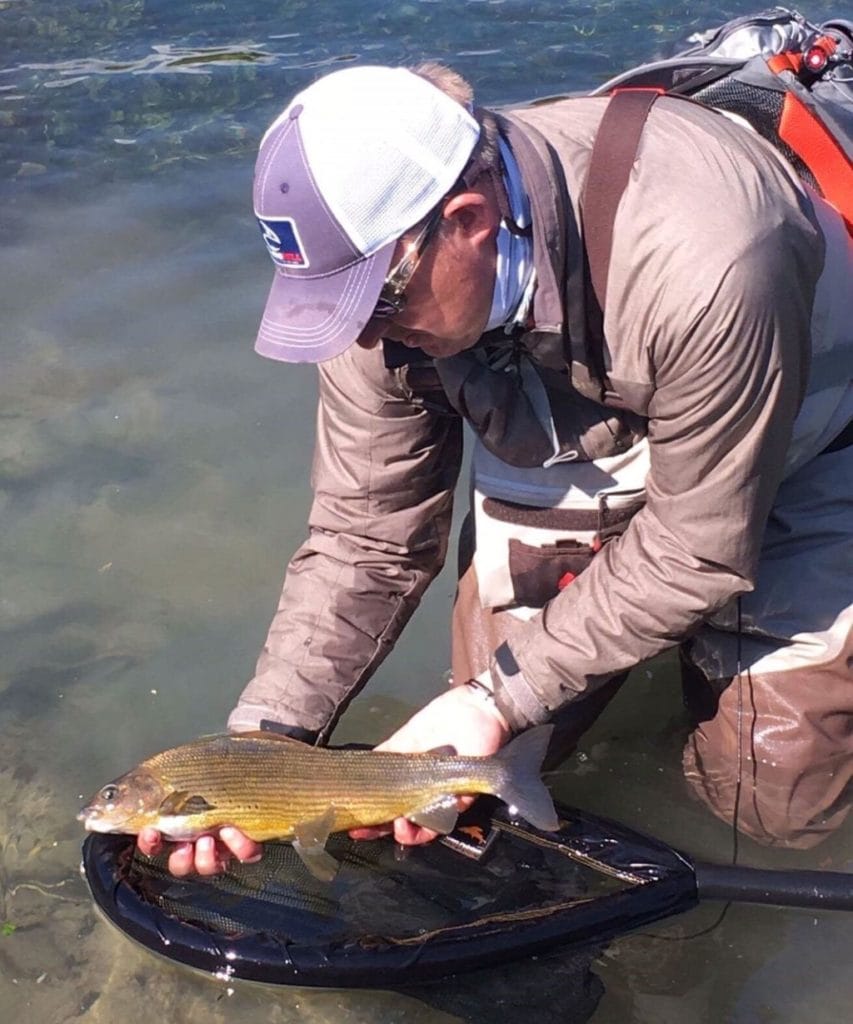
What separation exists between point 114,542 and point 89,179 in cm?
376

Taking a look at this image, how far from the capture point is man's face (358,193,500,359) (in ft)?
9.22

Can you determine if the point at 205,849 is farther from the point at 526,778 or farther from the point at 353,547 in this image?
the point at 353,547

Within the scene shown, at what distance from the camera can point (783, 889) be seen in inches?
129

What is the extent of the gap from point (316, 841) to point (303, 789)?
0.15m

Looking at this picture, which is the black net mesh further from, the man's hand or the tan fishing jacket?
the tan fishing jacket

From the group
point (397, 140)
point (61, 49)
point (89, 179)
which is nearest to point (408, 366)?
point (397, 140)

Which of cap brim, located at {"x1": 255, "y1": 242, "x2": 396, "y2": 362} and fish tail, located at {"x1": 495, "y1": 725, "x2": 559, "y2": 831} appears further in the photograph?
fish tail, located at {"x1": 495, "y1": 725, "x2": 559, "y2": 831}

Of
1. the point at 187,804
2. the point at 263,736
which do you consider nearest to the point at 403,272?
the point at 263,736

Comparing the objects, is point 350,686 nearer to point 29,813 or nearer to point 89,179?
point 29,813

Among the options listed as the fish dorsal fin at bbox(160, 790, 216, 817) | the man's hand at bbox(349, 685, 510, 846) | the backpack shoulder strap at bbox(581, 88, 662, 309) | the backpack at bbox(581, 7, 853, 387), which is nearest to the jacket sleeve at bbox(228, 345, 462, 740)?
the man's hand at bbox(349, 685, 510, 846)

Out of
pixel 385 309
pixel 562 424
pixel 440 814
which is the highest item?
pixel 385 309

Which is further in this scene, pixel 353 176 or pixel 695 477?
pixel 695 477

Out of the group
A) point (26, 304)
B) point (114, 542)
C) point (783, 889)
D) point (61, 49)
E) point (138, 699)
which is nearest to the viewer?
point (783, 889)

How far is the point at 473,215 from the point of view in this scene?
2818 mm
